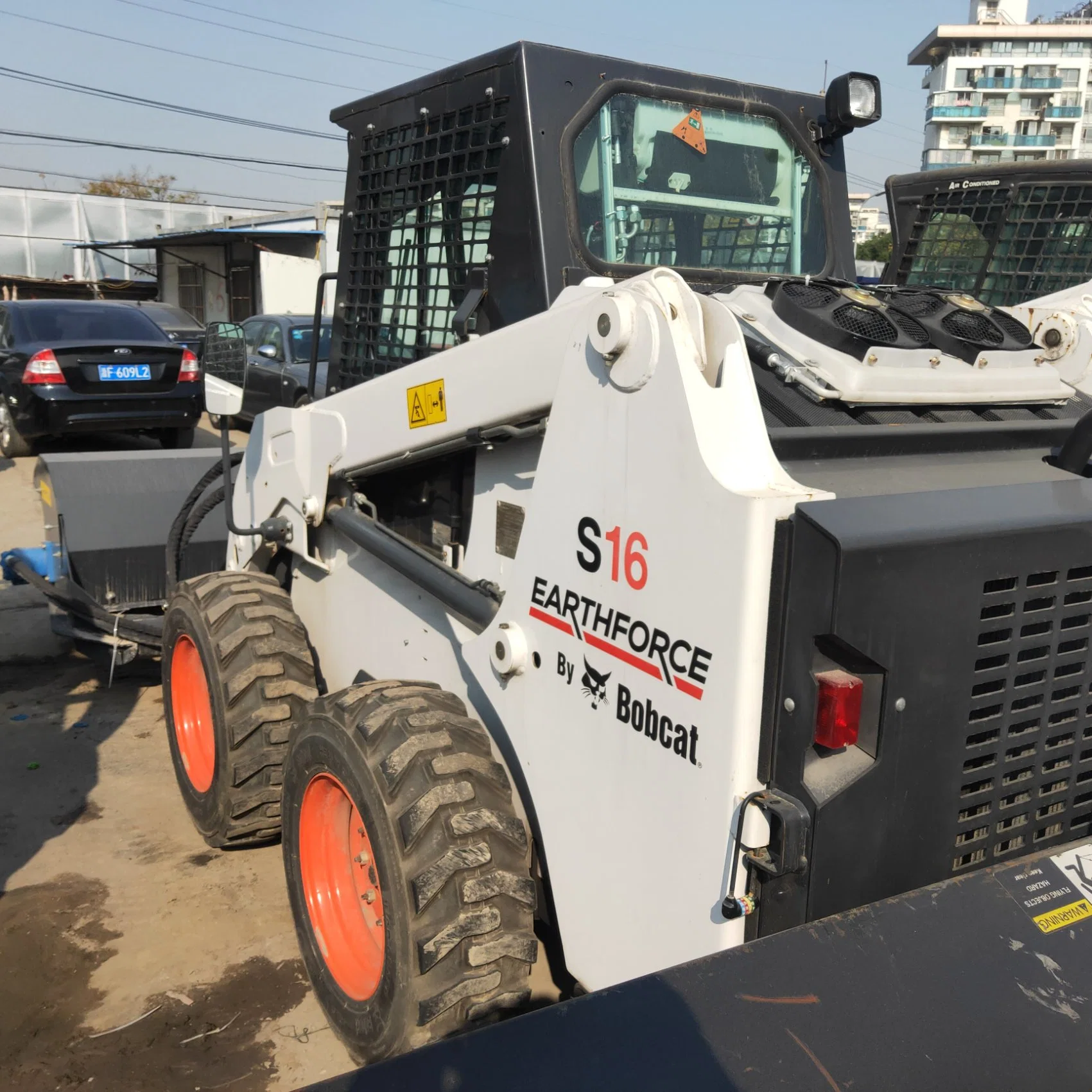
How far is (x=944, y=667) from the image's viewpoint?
181 cm

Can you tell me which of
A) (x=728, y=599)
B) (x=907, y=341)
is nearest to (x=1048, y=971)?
(x=728, y=599)

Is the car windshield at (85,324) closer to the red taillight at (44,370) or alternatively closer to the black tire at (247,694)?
the red taillight at (44,370)

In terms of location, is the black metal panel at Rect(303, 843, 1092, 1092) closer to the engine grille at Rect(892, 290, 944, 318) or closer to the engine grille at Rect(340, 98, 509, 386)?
the engine grille at Rect(892, 290, 944, 318)

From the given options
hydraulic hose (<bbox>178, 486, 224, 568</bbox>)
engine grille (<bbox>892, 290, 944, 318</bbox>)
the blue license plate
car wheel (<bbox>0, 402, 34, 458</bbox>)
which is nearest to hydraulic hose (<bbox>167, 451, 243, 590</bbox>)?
hydraulic hose (<bbox>178, 486, 224, 568</bbox>)

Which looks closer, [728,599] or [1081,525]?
[728,599]

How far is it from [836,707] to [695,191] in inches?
80.7

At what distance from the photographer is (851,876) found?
1.81m

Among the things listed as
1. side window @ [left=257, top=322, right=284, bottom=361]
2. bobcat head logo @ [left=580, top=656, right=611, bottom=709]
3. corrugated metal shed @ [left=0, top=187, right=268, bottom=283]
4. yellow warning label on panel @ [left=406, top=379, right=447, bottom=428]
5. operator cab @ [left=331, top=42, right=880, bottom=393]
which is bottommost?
bobcat head logo @ [left=580, top=656, right=611, bottom=709]

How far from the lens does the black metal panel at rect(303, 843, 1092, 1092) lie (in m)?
1.28

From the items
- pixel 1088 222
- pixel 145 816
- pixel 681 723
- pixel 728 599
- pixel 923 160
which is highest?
pixel 923 160

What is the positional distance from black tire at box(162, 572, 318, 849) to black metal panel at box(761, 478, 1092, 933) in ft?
6.90

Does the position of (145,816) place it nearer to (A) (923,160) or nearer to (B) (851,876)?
(B) (851,876)

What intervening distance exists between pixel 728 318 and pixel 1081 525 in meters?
0.74

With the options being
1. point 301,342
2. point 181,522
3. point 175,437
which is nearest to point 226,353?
point 181,522
